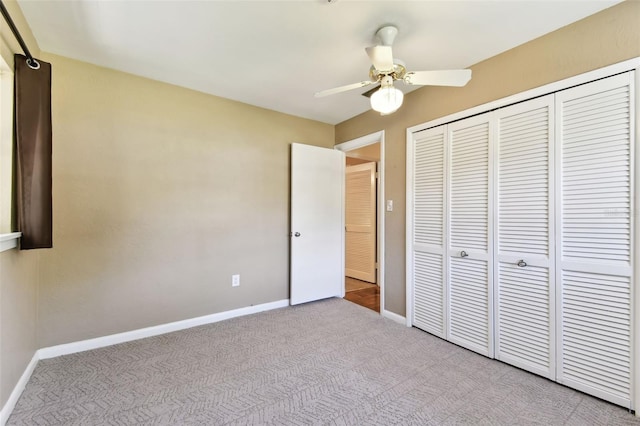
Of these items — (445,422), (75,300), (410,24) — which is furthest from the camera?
(75,300)

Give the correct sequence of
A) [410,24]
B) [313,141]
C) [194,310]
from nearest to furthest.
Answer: [410,24], [194,310], [313,141]

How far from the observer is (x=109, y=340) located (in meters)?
2.37

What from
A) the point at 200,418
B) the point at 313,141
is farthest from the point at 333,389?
the point at 313,141

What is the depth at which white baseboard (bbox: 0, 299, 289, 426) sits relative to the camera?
5.42 ft

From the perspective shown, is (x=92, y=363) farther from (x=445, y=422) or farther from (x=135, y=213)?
(x=445, y=422)

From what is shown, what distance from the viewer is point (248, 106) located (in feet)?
10.4

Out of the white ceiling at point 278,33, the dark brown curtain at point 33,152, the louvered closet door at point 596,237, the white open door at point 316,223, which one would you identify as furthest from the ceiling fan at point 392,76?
the dark brown curtain at point 33,152

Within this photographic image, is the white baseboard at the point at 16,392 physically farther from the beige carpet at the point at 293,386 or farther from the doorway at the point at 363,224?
the doorway at the point at 363,224

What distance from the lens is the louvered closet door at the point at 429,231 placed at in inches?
101

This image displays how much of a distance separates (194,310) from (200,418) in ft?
4.58

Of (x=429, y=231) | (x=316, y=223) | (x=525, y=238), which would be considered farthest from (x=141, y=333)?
(x=525, y=238)

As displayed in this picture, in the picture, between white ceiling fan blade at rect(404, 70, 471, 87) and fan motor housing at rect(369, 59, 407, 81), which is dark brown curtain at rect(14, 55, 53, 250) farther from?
white ceiling fan blade at rect(404, 70, 471, 87)

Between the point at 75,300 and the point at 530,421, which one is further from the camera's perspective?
the point at 75,300

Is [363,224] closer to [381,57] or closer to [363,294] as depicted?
[363,294]
